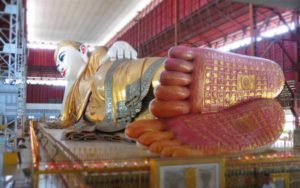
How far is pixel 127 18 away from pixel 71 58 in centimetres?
1040

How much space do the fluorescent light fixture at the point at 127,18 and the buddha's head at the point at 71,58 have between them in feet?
26.2

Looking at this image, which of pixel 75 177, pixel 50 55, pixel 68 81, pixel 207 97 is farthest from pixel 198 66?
pixel 50 55

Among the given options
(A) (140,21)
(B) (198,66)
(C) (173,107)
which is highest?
(A) (140,21)

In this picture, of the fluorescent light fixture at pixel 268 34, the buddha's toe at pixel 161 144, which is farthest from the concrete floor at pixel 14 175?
the fluorescent light fixture at pixel 268 34

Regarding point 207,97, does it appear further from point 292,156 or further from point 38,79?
point 38,79

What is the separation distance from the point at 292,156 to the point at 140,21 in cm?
1388

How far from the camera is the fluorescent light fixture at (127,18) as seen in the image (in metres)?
15.9

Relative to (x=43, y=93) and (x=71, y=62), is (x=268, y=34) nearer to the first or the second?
(x=71, y=62)

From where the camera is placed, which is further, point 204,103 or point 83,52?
point 83,52

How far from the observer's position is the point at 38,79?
81.4ft

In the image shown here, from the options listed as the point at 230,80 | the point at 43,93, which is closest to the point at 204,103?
the point at 230,80

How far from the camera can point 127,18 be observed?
18.0 metres

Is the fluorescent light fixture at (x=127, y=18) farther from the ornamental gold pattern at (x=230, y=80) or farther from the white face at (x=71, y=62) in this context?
the ornamental gold pattern at (x=230, y=80)

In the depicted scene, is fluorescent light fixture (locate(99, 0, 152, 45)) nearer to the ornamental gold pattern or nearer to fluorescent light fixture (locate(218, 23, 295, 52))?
fluorescent light fixture (locate(218, 23, 295, 52))
